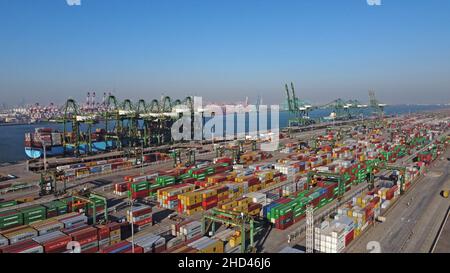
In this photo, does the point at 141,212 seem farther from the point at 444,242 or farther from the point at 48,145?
the point at 48,145

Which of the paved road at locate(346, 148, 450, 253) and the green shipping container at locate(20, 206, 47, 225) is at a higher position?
the green shipping container at locate(20, 206, 47, 225)

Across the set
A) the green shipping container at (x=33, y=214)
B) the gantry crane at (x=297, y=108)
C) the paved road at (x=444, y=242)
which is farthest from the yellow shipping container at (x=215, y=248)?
the gantry crane at (x=297, y=108)

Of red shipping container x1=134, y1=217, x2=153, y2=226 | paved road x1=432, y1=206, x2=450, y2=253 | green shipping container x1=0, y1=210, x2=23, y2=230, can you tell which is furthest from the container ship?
paved road x1=432, y1=206, x2=450, y2=253

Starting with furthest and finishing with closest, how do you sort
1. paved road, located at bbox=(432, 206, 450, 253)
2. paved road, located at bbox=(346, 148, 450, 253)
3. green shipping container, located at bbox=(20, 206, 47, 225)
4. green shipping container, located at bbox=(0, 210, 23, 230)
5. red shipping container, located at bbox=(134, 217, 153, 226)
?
1. green shipping container, located at bbox=(20, 206, 47, 225)
2. red shipping container, located at bbox=(134, 217, 153, 226)
3. green shipping container, located at bbox=(0, 210, 23, 230)
4. paved road, located at bbox=(346, 148, 450, 253)
5. paved road, located at bbox=(432, 206, 450, 253)

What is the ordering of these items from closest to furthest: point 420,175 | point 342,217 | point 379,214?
1. point 342,217
2. point 379,214
3. point 420,175

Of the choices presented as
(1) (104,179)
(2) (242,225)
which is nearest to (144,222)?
(2) (242,225)

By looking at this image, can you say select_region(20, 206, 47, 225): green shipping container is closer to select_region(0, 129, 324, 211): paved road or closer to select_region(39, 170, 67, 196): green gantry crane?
select_region(0, 129, 324, 211): paved road
